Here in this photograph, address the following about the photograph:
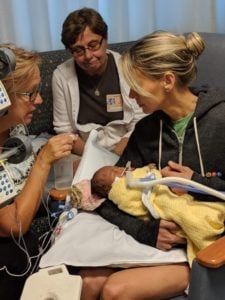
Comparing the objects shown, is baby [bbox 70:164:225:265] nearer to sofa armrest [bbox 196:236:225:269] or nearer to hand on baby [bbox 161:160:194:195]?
hand on baby [bbox 161:160:194:195]

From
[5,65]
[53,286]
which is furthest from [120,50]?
[53,286]

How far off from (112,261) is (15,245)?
0.38 m

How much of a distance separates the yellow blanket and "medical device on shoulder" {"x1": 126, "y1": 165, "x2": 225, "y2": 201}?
3cm

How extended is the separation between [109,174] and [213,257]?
567 millimetres

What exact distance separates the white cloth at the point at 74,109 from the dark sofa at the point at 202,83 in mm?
110

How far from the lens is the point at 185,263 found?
1509mm

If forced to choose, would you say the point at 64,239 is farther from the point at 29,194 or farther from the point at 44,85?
the point at 44,85

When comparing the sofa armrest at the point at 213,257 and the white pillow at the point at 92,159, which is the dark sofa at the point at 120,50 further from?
the sofa armrest at the point at 213,257

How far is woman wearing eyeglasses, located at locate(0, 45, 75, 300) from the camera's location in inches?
62.9

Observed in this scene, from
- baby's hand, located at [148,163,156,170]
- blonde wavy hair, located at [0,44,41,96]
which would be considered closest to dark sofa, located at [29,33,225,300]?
baby's hand, located at [148,163,156,170]

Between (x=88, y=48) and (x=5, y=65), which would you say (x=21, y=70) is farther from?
(x=88, y=48)

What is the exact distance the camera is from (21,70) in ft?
5.29

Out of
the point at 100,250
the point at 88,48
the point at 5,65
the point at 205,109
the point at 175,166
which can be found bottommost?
the point at 100,250

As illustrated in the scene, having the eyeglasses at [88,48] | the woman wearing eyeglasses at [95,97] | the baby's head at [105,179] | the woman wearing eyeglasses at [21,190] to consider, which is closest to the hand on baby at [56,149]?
the woman wearing eyeglasses at [21,190]
